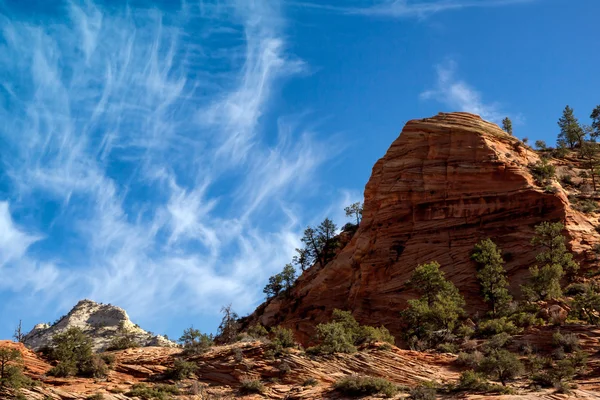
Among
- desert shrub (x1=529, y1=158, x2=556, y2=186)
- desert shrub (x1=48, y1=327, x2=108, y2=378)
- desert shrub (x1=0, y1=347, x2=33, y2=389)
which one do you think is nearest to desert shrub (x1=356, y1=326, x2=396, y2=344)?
desert shrub (x1=48, y1=327, x2=108, y2=378)

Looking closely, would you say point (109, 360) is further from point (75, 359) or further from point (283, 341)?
point (283, 341)

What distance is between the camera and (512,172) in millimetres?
58938

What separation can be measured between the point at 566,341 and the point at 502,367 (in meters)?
5.75

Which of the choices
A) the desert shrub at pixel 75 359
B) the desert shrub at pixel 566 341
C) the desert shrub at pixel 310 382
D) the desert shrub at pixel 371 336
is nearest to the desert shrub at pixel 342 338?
the desert shrub at pixel 371 336

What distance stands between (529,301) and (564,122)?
5093 cm

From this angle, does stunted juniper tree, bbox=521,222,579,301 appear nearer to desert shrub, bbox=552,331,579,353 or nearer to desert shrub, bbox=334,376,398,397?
desert shrub, bbox=552,331,579,353

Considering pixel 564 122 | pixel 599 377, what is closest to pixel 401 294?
pixel 599 377

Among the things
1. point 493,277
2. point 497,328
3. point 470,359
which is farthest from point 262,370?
point 493,277

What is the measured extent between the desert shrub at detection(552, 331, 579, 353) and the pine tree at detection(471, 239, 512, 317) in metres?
12.1

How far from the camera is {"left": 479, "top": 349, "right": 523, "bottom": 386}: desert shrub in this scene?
32.3m

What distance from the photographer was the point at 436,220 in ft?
197

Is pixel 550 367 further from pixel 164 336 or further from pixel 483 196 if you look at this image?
pixel 164 336

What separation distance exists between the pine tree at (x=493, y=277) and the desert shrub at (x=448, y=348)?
993 cm

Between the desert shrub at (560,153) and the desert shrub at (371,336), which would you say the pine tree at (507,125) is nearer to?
the desert shrub at (560,153)
